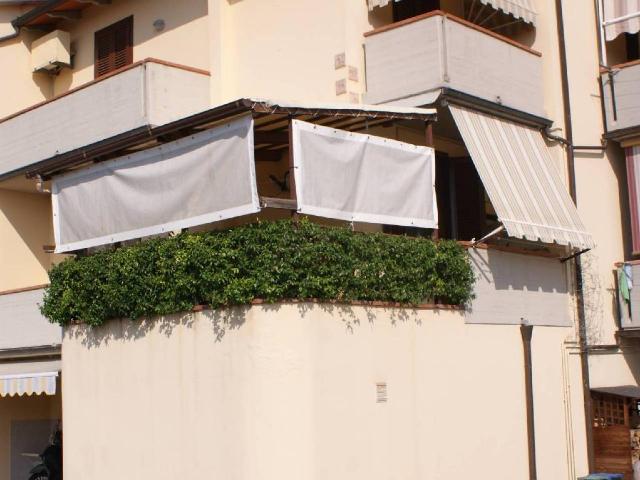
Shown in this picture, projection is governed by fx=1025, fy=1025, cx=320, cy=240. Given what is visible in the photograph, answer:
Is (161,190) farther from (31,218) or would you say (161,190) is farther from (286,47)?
(31,218)

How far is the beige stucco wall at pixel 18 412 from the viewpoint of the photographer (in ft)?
70.9

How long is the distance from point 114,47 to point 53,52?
1552 millimetres

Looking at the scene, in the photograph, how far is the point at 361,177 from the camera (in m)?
14.1

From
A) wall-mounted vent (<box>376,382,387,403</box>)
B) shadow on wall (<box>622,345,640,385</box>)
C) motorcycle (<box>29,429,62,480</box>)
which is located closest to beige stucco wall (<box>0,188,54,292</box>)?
motorcycle (<box>29,429,62,480</box>)

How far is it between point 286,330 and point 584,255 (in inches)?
282

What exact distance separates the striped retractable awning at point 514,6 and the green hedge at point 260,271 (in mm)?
4350

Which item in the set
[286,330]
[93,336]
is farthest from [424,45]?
[93,336]

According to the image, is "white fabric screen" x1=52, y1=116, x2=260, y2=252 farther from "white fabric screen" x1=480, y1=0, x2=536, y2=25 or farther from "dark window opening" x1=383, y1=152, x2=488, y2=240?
"dark window opening" x1=383, y1=152, x2=488, y2=240

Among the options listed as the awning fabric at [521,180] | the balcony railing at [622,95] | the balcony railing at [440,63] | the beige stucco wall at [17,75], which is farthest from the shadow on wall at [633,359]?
the beige stucco wall at [17,75]

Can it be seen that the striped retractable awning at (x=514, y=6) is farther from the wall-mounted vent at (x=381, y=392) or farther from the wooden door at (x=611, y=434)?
the wooden door at (x=611, y=434)

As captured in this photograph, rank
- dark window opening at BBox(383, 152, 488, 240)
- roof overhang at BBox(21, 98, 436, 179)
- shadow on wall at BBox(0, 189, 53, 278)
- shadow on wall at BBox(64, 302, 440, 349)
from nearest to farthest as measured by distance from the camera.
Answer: shadow on wall at BBox(64, 302, 440, 349) → roof overhang at BBox(21, 98, 436, 179) → dark window opening at BBox(383, 152, 488, 240) → shadow on wall at BBox(0, 189, 53, 278)

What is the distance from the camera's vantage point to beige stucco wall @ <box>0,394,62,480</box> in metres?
21.6

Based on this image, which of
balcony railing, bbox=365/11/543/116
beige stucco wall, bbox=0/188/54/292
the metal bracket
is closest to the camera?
balcony railing, bbox=365/11/543/116

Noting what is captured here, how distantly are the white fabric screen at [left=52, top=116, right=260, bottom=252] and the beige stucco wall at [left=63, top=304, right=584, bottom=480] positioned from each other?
1.38 m
